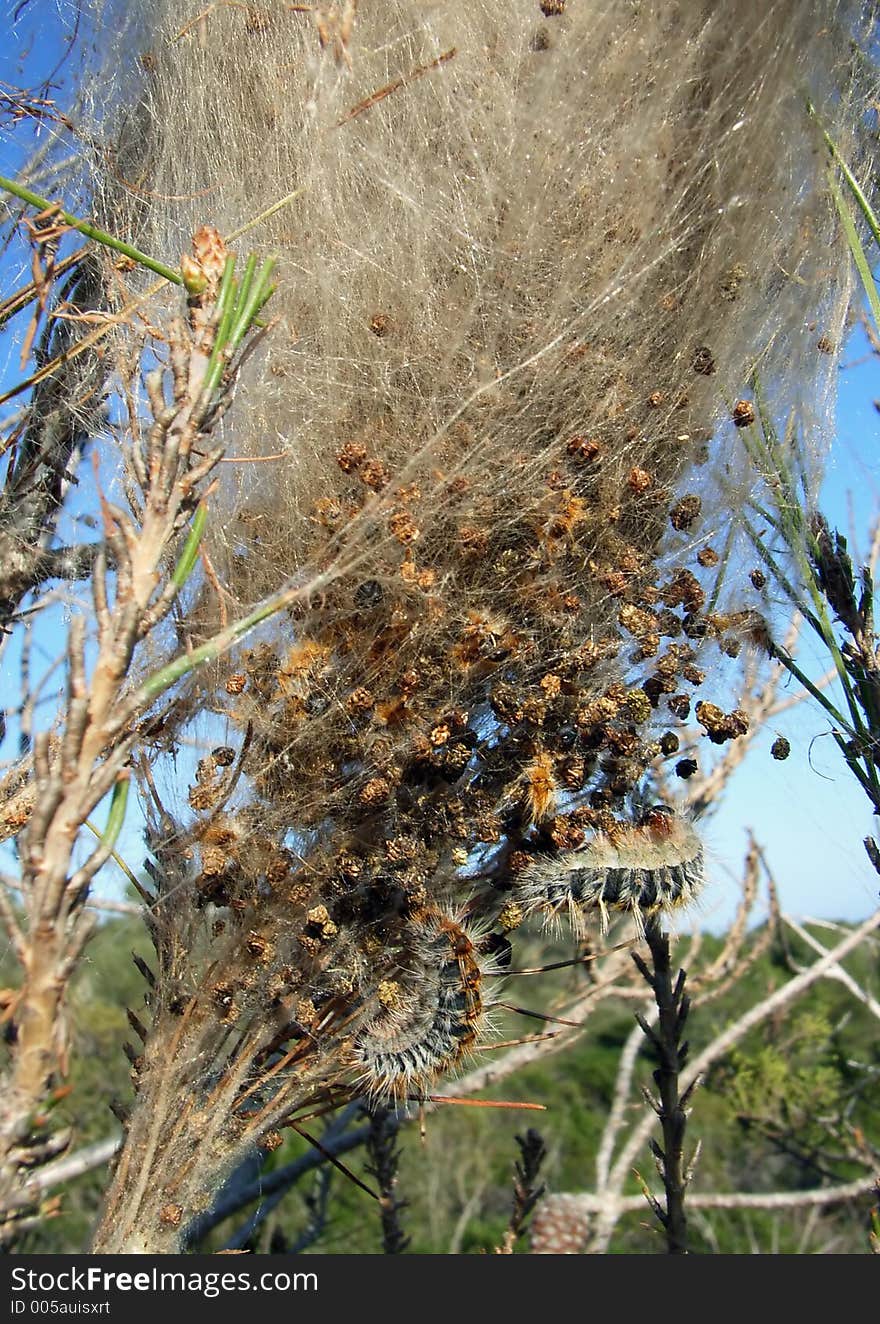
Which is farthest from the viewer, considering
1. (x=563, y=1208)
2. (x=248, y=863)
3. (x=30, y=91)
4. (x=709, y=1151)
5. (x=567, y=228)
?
(x=709, y=1151)

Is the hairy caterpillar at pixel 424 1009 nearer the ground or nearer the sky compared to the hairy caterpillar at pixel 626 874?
nearer the ground

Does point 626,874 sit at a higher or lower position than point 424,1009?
higher

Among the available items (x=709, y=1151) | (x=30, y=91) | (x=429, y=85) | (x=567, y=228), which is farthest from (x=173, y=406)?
Answer: (x=709, y=1151)

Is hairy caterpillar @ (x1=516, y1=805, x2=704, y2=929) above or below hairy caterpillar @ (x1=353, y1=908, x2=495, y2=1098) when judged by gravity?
above

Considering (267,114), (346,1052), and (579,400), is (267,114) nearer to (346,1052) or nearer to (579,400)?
(579,400)
